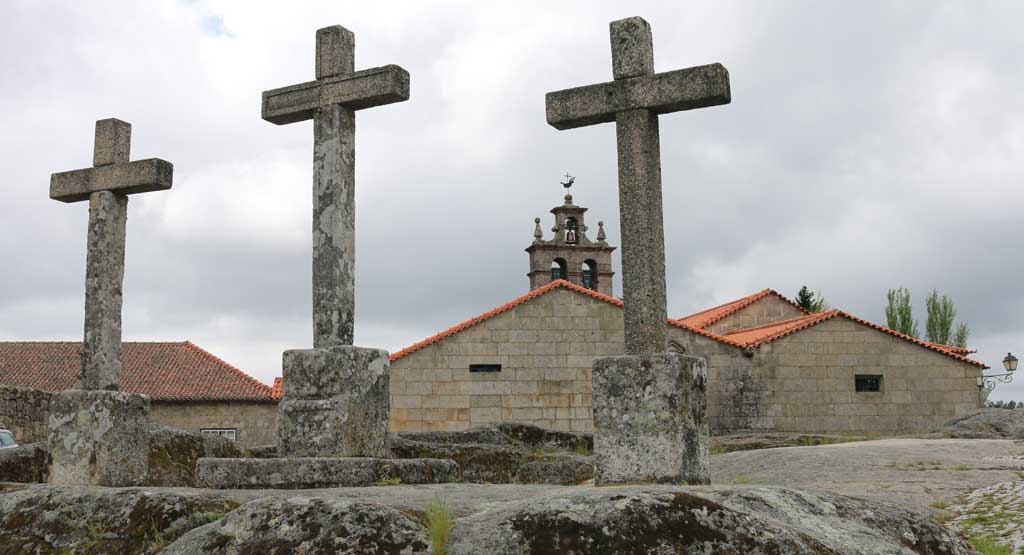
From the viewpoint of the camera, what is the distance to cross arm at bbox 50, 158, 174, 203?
8.88 metres

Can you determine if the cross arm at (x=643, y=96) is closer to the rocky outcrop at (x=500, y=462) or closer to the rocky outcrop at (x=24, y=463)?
the rocky outcrop at (x=500, y=462)

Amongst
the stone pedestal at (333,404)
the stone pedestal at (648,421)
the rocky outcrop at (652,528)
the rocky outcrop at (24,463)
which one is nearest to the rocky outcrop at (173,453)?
the rocky outcrop at (24,463)

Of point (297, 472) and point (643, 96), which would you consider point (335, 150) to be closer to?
point (643, 96)

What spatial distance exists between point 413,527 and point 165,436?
18.9 ft

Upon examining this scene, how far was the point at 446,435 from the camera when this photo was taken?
11.8 metres

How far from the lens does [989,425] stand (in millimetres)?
16453

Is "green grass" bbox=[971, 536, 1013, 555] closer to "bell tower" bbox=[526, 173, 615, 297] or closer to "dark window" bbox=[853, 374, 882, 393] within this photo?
"dark window" bbox=[853, 374, 882, 393]

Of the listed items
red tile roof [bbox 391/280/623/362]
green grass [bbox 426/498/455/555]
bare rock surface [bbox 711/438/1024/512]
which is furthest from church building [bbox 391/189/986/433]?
green grass [bbox 426/498/455/555]

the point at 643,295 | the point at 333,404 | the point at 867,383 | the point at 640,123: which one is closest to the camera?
the point at 643,295

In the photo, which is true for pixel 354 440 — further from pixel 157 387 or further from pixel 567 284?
pixel 157 387

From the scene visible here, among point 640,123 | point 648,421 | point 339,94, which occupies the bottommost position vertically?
point 648,421

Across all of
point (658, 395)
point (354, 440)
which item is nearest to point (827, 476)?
point (658, 395)

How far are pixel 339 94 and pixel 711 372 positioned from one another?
14868 millimetres

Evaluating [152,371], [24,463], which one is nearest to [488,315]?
[24,463]
